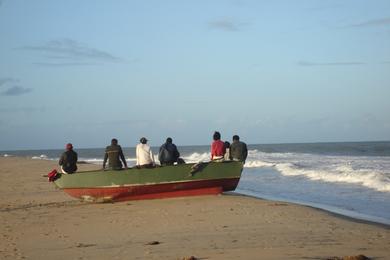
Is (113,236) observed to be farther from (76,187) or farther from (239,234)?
(76,187)

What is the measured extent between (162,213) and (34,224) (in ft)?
8.68

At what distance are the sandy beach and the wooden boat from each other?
1.00ft

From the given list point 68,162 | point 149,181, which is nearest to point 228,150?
point 149,181

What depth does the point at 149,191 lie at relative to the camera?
14.6m

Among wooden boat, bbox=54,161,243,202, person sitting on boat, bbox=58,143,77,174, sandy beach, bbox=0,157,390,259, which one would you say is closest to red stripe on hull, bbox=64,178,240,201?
wooden boat, bbox=54,161,243,202

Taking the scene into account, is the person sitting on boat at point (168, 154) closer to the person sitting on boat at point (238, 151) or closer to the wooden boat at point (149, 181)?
the wooden boat at point (149, 181)

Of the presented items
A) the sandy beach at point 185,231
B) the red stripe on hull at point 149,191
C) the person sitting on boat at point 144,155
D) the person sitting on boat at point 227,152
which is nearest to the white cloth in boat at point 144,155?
the person sitting on boat at point 144,155

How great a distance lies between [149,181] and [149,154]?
27.1 inches

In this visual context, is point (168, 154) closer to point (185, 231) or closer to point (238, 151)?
point (238, 151)

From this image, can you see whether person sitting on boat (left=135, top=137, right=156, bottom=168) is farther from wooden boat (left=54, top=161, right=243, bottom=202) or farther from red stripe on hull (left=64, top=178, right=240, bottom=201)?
red stripe on hull (left=64, top=178, right=240, bottom=201)

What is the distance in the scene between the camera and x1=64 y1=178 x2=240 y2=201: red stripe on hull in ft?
47.6

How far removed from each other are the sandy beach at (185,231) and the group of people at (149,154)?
100cm

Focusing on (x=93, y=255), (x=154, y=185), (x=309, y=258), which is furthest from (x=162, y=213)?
(x=309, y=258)

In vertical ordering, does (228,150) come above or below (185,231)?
above
